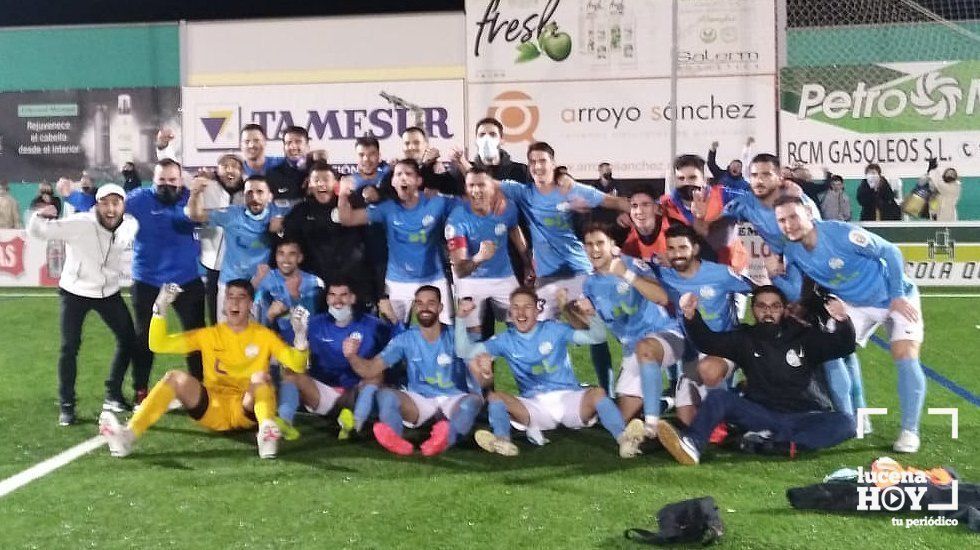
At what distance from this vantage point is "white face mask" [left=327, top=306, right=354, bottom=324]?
4914mm

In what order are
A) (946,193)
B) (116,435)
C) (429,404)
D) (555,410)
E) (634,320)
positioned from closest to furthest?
1. (116,435)
2. (555,410)
3. (429,404)
4. (634,320)
5. (946,193)

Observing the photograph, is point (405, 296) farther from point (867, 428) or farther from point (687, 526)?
point (867, 428)

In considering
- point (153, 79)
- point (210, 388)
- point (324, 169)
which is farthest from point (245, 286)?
point (153, 79)

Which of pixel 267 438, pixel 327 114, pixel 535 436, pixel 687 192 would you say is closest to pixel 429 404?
pixel 535 436

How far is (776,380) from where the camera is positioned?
4355 millimetres

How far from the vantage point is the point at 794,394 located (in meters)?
4.36

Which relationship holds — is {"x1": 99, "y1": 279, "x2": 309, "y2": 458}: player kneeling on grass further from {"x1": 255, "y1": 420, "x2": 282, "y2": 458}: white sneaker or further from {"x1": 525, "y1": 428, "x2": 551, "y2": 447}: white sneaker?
{"x1": 525, "y1": 428, "x2": 551, "y2": 447}: white sneaker

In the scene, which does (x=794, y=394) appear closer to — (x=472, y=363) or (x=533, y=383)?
(x=533, y=383)

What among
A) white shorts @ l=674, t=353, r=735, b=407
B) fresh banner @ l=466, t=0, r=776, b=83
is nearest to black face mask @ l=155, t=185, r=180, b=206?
white shorts @ l=674, t=353, r=735, b=407

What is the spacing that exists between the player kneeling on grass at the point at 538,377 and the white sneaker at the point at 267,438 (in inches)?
40.3

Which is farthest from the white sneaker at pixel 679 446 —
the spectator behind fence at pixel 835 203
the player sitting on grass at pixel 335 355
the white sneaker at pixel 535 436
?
the spectator behind fence at pixel 835 203

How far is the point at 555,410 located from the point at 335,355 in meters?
1.32

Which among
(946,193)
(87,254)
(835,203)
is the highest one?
(946,193)

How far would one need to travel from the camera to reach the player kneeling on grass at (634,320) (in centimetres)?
452
